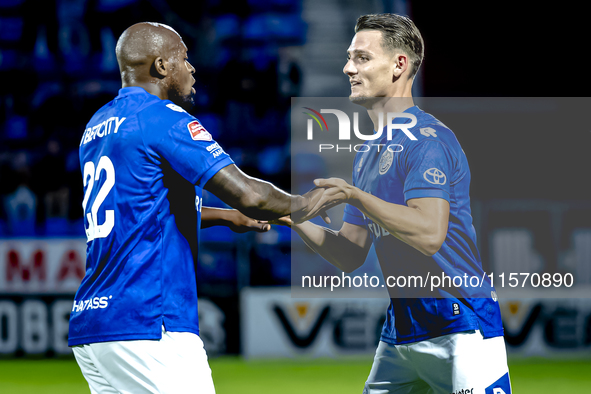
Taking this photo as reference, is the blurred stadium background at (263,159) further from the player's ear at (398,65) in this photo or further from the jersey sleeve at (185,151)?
the jersey sleeve at (185,151)

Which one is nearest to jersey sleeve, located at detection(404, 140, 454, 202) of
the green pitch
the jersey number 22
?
the jersey number 22

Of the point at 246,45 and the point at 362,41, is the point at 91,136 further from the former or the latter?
the point at 246,45

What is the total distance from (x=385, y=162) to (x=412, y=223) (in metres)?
0.38

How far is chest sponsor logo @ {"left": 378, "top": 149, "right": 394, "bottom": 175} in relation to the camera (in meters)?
2.92

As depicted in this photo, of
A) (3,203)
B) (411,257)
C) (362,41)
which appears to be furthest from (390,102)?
(3,203)

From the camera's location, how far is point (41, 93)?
9539 millimetres

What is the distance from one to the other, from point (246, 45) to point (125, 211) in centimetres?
763

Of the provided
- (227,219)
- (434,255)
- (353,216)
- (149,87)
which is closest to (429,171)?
(434,255)

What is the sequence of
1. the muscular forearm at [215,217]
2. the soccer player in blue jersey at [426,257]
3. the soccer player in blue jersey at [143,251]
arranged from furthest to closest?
the muscular forearm at [215,217]
the soccer player in blue jersey at [426,257]
the soccer player in blue jersey at [143,251]

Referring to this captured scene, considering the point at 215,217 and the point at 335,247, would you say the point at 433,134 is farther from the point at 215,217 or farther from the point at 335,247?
the point at 215,217

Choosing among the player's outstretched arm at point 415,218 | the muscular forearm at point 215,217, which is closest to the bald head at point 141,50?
the muscular forearm at point 215,217

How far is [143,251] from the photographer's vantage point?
2.29 meters

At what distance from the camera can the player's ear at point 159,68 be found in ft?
8.36

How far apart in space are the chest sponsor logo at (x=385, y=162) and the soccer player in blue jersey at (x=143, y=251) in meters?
0.73
